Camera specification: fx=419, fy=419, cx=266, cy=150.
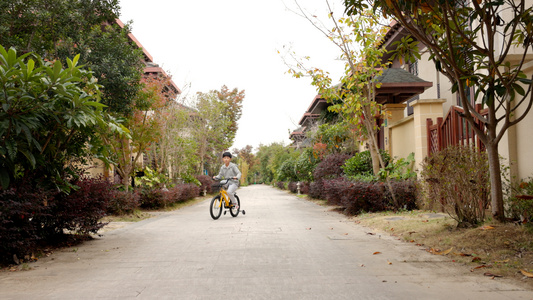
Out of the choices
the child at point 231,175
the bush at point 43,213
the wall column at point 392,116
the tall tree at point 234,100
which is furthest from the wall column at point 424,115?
the tall tree at point 234,100

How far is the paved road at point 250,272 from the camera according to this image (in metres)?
4.36

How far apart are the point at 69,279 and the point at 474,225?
6262 mm

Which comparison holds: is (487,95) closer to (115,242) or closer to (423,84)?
(115,242)

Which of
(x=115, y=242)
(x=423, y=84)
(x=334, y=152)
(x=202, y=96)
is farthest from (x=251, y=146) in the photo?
(x=115, y=242)

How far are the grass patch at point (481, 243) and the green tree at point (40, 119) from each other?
5807 mm

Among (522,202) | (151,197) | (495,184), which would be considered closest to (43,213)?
(495,184)

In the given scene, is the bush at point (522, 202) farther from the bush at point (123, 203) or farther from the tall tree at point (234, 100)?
the tall tree at point (234, 100)

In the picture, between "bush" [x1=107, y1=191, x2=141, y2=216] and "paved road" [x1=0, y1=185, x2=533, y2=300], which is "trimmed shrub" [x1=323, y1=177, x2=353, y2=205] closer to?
"paved road" [x1=0, y1=185, x2=533, y2=300]

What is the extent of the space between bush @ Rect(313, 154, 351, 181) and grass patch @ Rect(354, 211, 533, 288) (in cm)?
914

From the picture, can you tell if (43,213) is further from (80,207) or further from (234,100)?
(234,100)

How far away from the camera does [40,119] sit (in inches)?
255

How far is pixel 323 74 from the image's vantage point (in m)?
12.7

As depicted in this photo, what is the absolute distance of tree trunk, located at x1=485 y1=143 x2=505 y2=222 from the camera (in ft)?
21.6

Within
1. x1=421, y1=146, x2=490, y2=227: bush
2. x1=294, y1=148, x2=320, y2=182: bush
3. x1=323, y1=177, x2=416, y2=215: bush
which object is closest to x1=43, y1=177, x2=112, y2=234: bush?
x1=421, y1=146, x2=490, y2=227: bush
